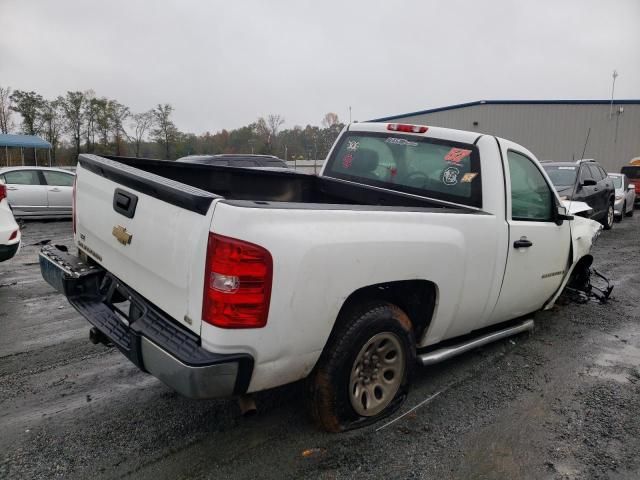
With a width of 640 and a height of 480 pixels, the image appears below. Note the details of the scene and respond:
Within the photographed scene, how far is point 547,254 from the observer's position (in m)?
4.11

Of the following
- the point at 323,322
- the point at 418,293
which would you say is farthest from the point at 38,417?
the point at 418,293

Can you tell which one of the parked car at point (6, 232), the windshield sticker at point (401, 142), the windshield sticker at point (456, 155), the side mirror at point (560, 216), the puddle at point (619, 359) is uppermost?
the windshield sticker at point (401, 142)

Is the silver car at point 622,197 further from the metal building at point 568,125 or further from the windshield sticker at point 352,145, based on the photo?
the windshield sticker at point 352,145

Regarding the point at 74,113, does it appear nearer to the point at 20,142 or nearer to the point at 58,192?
the point at 20,142

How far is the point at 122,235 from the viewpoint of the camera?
2.75m

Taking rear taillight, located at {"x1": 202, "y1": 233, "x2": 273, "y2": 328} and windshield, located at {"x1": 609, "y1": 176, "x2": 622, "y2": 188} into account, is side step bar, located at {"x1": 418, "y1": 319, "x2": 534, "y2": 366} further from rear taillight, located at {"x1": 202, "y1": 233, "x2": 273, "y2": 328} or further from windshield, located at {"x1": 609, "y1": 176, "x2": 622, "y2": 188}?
windshield, located at {"x1": 609, "y1": 176, "x2": 622, "y2": 188}

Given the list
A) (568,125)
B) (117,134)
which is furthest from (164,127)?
(568,125)

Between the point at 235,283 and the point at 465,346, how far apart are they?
205cm

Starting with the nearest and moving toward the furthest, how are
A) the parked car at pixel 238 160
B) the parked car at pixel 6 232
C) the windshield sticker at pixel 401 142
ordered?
the windshield sticker at pixel 401 142
the parked car at pixel 6 232
the parked car at pixel 238 160

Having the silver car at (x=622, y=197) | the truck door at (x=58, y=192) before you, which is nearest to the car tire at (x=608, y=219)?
the silver car at (x=622, y=197)

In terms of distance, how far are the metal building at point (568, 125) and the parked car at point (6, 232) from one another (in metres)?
28.4

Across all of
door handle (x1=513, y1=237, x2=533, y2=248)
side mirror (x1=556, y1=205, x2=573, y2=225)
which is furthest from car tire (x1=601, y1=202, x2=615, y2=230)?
door handle (x1=513, y1=237, x2=533, y2=248)

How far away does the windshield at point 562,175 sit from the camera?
426 inches

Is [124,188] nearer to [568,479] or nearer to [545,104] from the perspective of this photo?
[568,479]
